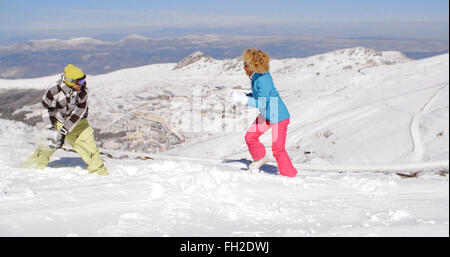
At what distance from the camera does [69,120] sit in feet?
13.1

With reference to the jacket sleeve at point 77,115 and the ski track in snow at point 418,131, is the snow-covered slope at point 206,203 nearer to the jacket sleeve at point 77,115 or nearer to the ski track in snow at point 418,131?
the jacket sleeve at point 77,115

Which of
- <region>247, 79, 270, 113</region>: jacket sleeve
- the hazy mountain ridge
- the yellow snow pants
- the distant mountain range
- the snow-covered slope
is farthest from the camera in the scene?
the distant mountain range

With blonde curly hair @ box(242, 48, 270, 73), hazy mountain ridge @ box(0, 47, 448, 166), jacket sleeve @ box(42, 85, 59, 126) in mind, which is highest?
blonde curly hair @ box(242, 48, 270, 73)

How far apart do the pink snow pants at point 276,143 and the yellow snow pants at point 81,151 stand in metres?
1.92

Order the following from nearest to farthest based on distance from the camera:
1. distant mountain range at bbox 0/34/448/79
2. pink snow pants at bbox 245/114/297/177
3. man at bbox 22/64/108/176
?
man at bbox 22/64/108/176, pink snow pants at bbox 245/114/297/177, distant mountain range at bbox 0/34/448/79

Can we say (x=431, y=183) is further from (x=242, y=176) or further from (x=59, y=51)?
(x=59, y=51)

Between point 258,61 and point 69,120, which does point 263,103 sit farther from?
point 69,120

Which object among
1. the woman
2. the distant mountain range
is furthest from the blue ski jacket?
the distant mountain range

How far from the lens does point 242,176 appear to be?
4.15 m

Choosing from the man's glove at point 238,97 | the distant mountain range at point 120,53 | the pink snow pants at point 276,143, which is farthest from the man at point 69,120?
the distant mountain range at point 120,53

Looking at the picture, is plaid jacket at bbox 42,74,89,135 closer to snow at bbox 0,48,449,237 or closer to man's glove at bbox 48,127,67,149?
man's glove at bbox 48,127,67,149

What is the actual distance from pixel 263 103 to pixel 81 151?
2.28 m

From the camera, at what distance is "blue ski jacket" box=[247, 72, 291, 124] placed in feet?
13.8
